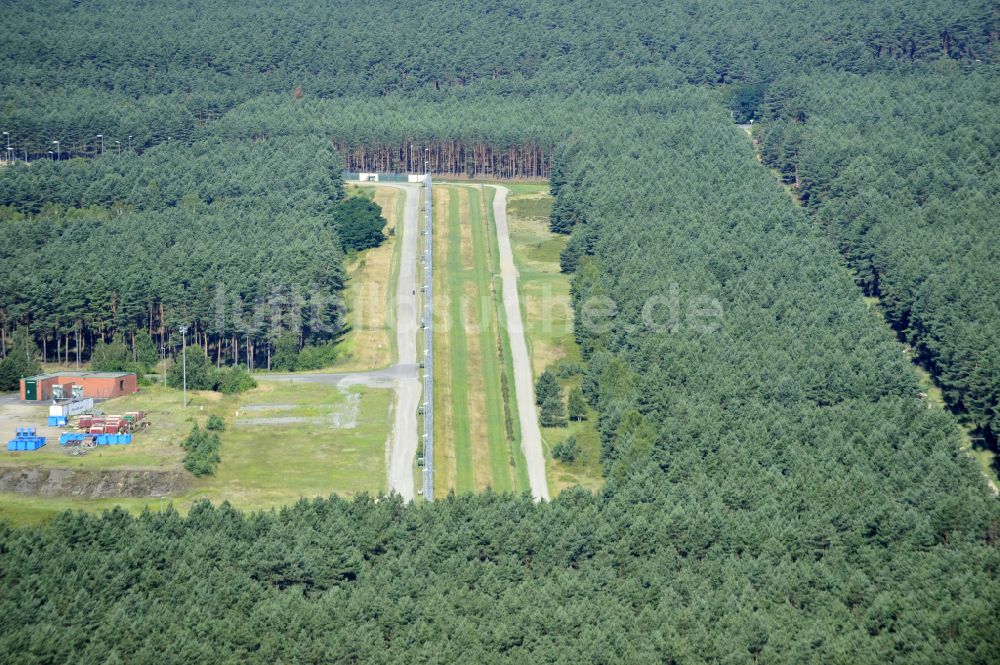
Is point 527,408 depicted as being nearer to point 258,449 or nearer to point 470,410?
point 470,410

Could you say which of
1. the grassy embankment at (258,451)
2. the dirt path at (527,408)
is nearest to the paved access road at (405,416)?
the grassy embankment at (258,451)

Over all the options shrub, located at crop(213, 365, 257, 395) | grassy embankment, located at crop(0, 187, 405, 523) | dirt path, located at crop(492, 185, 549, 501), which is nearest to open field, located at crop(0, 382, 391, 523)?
grassy embankment, located at crop(0, 187, 405, 523)

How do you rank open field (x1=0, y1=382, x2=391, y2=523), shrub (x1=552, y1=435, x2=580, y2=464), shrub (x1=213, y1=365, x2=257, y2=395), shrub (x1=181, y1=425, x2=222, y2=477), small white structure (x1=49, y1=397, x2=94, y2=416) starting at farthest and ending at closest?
shrub (x1=213, y1=365, x2=257, y2=395) → small white structure (x1=49, y1=397, x2=94, y2=416) → shrub (x1=552, y1=435, x2=580, y2=464) → shrub (x1=181, y1=425, x2=222, y2=477) → open field (x1=0, y1=382, x2=391, y2=523)

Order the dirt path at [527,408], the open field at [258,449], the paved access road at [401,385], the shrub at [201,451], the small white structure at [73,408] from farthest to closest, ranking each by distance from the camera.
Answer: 1. the small white structure at [73,408]
2. the dirt path at [527,408]
3. the paved access road at [401,385]
4. the shrub at [201,451]
5. the open field at [258,449]

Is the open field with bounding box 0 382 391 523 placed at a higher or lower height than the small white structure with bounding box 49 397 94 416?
lower

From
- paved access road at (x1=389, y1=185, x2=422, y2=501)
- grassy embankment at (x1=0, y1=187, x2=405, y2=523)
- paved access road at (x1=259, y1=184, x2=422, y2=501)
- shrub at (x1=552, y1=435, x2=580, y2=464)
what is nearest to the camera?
grassy embankment at (x1=0, y1=187, x2=405, y2=523)

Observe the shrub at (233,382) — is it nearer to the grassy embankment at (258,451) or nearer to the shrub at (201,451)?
the grassy embankment at (258,451)

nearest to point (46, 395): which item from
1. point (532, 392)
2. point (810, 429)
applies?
point (532, 392)

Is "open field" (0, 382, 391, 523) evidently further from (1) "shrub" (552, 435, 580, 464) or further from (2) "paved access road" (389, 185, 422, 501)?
(1) "shrub" (552, 435, 580, 464)

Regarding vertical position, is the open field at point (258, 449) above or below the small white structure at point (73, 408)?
below
